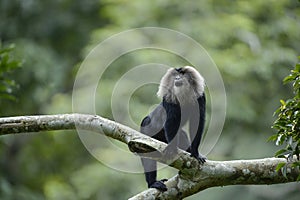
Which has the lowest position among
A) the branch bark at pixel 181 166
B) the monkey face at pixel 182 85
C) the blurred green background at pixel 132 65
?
the branch bark at pixel 181 166

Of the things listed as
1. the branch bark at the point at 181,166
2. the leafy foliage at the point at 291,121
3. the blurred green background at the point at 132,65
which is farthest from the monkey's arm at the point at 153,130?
the blurred green background at the point at 132,65

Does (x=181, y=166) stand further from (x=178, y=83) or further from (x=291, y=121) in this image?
(x=178, y=83)

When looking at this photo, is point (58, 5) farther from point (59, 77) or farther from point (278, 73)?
point (278, 73)

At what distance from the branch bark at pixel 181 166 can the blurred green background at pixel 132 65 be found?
3683mm

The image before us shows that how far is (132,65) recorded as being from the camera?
859 centimetres

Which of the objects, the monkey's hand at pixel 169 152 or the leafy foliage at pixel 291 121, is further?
the monkey's hand at pixel 169 152

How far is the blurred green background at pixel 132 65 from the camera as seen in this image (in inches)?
313

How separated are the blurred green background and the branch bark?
368 centimetres

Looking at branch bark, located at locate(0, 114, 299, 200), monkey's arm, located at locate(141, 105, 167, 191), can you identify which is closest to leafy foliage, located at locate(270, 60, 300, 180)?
branch bark, located at locate(0, 114, 299, 200)

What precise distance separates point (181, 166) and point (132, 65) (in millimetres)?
5227

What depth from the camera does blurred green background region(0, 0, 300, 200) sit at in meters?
7.94

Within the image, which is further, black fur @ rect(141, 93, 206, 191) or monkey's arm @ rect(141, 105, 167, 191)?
monkey's arm @ rect(141, 105, 167, 191)

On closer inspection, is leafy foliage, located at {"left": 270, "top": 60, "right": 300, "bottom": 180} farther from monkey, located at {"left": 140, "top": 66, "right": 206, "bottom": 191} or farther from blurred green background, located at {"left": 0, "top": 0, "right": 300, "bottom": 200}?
blurred green background, located at {"left": 0, "top": 0, "right": 300, "bottom": 200}

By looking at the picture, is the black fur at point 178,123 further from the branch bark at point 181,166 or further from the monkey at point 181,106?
the branch bark at point 181,166
